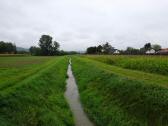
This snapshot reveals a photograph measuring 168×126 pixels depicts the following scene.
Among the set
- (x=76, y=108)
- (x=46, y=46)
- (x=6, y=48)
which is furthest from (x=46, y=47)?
(x=76, y=108)

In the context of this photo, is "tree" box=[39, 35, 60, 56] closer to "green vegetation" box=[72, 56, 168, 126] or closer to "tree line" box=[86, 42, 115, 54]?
"tree line" box=[86, 42, 115, 54]

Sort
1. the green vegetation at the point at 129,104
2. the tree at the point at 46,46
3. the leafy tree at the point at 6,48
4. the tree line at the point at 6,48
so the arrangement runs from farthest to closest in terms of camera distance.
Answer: the tree at the point at 46,46 < the tree line at the point at 6,48 < the leafy tree at the point at 6,48 < the green vegetation at the point at 129,104

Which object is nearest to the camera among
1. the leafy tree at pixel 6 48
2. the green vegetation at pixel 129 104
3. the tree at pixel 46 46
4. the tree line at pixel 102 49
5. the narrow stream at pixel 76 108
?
the green vegetation at pixel 129 104

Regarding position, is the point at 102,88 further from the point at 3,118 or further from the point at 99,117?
the point at 3,118

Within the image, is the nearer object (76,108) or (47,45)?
(76,108)

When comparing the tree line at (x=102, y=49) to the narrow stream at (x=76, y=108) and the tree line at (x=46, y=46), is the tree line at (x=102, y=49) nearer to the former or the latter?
the tree line at (x=46, y=46)

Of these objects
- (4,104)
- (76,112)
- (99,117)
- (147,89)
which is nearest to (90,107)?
(76,112)

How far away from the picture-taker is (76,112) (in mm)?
14172

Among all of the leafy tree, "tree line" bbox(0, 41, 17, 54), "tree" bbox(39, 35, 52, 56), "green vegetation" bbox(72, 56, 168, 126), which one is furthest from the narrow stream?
"tree" bbox(39, 35, 52, 56)

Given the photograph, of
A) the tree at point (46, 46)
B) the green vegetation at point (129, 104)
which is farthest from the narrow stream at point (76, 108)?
the tree at point (46, 46)

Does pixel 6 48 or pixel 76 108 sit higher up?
pixel 6 48

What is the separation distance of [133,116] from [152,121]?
4.13 feet

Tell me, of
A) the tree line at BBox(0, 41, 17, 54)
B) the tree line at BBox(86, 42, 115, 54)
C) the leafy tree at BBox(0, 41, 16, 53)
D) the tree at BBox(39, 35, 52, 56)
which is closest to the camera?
the leafy tree at BBox(0, 41, 16, 53)

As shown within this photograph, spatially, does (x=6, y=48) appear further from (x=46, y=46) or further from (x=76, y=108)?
(x=76, y=108)
